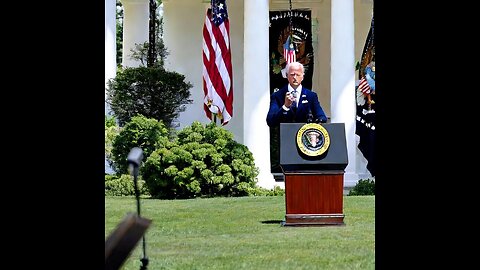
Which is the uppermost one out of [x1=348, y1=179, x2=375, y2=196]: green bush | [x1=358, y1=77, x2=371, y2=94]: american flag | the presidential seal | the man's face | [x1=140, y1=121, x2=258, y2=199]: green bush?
[x1=358, y1=77, x2=371, y2=94]: american flag

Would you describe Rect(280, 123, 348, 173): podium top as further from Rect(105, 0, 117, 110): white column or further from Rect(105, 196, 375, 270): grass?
Rect(105, 0, 117, 110): white column

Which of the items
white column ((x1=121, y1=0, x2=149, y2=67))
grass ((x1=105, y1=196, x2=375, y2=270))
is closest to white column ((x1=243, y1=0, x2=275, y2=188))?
white column ((x1=121, y1=0, x2=149, y2=67))

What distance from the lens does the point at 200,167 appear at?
→ 19.2 meters

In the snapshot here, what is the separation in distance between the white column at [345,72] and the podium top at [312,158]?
10551 mm

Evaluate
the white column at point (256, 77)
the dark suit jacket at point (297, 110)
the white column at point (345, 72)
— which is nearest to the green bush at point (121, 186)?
the white column at point (256, 77)

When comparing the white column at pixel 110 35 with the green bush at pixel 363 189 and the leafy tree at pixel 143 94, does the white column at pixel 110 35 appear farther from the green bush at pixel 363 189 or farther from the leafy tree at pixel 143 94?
the green bush at pixel 363 189

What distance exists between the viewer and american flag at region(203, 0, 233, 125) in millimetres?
→ 21562

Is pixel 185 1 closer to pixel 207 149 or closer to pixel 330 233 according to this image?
pixel 207 149

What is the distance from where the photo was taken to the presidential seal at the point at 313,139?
1223 centimetres

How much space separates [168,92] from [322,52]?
599 centimetres

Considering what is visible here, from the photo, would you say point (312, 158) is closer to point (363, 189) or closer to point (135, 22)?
point (363, 189)

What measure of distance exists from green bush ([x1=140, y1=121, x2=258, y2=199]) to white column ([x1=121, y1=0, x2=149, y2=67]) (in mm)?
6582

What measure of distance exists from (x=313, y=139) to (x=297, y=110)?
0.69 metres

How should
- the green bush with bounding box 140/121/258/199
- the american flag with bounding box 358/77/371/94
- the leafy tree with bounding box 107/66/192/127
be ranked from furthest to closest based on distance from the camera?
the leafy tree with bounding box 107/66/192/127, the american flag with bounding box 358/77/371/94, the green bush with bounding box 140/121/258/199
